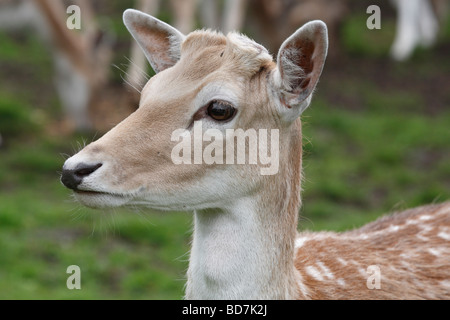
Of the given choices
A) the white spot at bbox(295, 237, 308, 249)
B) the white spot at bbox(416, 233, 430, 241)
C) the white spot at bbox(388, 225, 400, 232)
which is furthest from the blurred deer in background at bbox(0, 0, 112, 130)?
the white spot at bbox(416, 233, 430, 241)

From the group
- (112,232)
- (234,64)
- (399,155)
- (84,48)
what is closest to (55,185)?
(112,232)

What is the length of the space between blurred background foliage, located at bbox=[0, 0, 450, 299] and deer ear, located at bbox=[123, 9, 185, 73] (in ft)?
3.31

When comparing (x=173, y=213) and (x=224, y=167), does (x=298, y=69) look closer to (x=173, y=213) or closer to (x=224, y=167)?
(x=224, y=167)

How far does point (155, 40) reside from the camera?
415 cm

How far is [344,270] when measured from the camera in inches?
160

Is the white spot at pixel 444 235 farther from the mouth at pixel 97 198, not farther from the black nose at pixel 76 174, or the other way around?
the black nose at pixel 76 174

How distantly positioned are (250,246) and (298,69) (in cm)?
76

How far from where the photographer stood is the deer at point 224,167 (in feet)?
11.3

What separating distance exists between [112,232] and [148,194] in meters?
4.40

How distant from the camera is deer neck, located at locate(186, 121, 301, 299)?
3.58m

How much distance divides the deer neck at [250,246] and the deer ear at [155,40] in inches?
29.9
